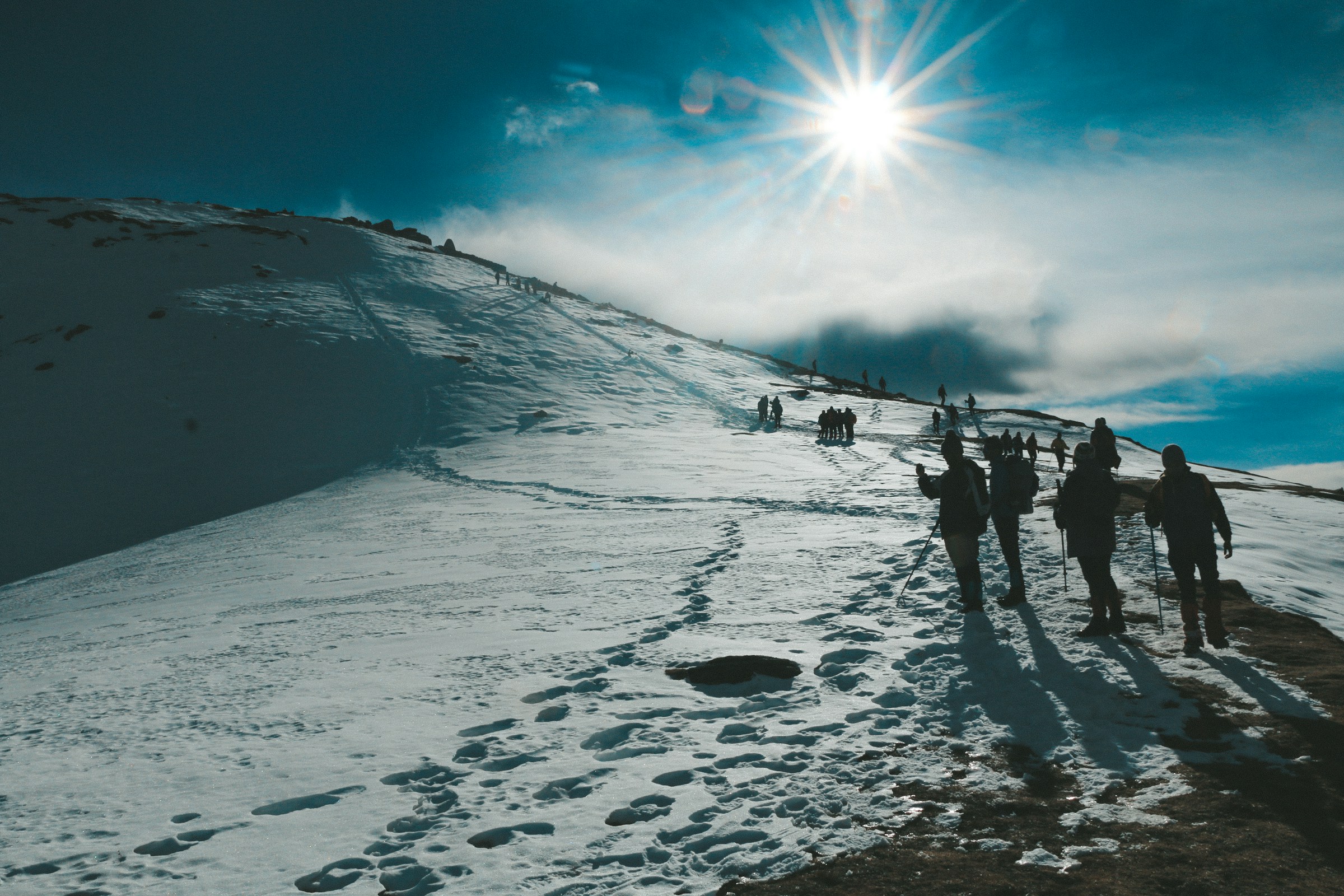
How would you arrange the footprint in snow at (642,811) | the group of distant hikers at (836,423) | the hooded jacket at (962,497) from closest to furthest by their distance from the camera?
the footprint in snow at (642,811) → the hooded jacket at (962,497) → the group of distant hikers at (836,423)

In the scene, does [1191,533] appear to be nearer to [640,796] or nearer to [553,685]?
[640,796]

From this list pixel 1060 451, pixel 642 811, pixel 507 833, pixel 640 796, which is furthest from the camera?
pixel 1060 451

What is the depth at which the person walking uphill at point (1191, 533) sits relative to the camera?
6.36 m

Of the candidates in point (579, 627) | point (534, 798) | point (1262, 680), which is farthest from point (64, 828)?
point (1262, 680)

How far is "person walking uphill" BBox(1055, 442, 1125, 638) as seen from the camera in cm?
698

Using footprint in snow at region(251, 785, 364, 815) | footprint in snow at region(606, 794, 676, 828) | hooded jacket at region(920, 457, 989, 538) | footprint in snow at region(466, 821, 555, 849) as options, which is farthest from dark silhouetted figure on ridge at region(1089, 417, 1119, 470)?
footprint in snow at region(251, 785, 364, 815)

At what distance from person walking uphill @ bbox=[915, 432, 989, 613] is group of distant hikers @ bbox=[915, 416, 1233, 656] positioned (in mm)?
10

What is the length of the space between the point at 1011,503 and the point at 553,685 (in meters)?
5.65

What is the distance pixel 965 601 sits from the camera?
317 inches

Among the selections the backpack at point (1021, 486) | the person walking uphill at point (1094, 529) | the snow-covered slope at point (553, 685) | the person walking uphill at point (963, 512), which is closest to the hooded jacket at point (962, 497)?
the person walking uphill at point (963, 512)

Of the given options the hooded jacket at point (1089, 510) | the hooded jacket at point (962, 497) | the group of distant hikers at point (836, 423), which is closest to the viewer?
the hooded jacket at point (1089, 510)

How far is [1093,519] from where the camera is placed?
720 cm

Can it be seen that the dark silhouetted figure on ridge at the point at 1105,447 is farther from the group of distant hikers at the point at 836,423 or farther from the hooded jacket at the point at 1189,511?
the group of distant hikers at the point at 836,423

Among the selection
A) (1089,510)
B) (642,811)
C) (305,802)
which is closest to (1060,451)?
(1089,510)
